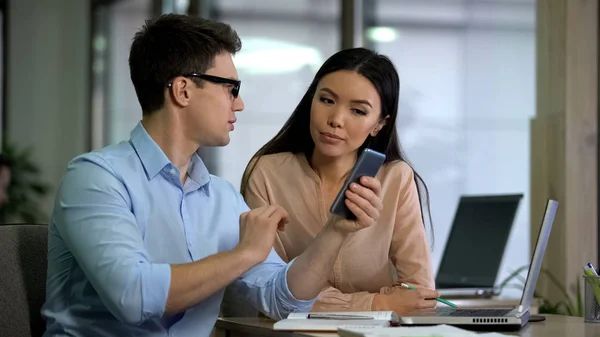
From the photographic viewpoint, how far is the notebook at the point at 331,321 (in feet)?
5.88

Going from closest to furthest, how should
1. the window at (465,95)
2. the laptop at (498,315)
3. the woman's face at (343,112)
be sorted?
the laptop at (498,315) < the woman's face at (343,112) < the window at (465,95)

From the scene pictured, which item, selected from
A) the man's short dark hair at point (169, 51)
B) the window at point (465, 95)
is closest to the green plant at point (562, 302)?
the window at point (465, 95)

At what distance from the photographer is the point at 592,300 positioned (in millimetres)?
2078

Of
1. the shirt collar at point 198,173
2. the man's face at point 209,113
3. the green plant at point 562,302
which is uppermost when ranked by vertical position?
the man's face at point 209,113

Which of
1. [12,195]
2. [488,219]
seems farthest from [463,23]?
[12,195]

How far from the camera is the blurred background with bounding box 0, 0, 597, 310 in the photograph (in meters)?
4.26

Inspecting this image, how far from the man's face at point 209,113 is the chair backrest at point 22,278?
0.42m

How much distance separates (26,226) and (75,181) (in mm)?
297

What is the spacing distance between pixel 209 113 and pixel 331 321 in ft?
1.81

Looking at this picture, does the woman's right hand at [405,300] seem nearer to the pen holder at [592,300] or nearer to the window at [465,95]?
the pen holder at [592,300]

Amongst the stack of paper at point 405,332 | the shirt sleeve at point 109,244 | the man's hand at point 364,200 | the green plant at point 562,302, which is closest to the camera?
the stack of paper at point 405,332

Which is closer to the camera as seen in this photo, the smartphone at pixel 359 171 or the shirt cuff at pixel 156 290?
the shirt cuff at pixel 156 290

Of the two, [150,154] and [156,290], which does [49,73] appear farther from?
[156,290]

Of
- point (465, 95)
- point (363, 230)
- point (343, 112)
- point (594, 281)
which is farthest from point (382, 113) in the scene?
point (465, 95)
